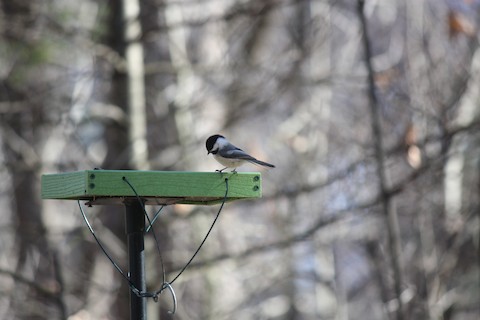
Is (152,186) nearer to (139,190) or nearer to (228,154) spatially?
(139,190)

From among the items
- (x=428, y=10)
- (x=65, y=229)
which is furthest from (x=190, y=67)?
(x=428, y=10)

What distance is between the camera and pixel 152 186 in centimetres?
340

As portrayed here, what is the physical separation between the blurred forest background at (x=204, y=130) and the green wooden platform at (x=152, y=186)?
7.86ft

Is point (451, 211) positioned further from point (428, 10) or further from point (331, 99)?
point (331, 99)

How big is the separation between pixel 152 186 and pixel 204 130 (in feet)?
14.8

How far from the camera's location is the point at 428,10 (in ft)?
33.6

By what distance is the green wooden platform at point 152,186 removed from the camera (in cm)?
338

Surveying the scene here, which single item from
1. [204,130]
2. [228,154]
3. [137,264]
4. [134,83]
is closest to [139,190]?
[137,264]

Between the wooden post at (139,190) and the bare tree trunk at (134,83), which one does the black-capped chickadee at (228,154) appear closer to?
the wooden post at (139,190)

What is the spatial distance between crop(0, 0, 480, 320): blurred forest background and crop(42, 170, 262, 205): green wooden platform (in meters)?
2.39

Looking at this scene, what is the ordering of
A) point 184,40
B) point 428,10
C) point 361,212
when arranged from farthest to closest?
1. point 428,10
2. point 184,40
3. point 361,212

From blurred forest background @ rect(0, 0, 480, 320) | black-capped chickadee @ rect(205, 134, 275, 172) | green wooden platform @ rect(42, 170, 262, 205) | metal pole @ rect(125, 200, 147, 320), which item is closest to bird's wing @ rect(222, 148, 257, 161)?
black-capped chickadee @ rect(205, 134, 275, 172)

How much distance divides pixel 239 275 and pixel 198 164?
4227 mm

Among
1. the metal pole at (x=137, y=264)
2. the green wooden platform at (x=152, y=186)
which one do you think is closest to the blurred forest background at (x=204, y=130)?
the green wooden platform at (x=152, y=186)
